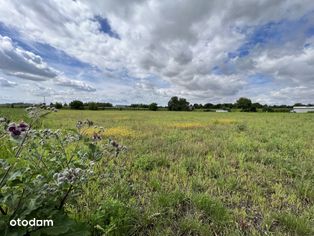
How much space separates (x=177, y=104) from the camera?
10938 centimetres

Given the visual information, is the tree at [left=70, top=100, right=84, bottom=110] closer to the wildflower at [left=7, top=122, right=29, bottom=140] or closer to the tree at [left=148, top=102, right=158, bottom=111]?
the tree at [left=148, top=102, right=158, bottom=111]

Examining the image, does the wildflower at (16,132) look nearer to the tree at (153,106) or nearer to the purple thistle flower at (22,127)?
the purple thistle flower at (22,127)

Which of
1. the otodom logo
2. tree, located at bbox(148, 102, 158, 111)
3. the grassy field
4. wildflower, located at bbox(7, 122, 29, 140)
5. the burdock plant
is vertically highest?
wildflower, located at bbox(7, 122, 29, 140)

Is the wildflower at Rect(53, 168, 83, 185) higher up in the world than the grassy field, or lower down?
higher up

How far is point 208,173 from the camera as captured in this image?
470 centimetres

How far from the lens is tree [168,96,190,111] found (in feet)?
349

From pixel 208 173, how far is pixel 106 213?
2730 millimetres

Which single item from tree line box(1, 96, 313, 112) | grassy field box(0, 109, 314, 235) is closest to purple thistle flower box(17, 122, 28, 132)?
grassy field box(0, 109, 314, 235)

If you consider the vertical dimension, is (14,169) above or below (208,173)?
above

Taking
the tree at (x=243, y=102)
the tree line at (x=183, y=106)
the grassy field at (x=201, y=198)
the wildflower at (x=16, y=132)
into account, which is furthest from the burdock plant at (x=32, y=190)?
the tree at (x=243, y=102)

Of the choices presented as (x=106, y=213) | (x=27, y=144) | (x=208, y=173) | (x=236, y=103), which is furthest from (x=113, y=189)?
(x=236, y=103)

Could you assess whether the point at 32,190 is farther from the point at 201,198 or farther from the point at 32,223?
the point at 201,198

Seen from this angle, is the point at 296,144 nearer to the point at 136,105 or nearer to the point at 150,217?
the point at 150,217

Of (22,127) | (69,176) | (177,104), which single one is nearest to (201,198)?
(69,176)
